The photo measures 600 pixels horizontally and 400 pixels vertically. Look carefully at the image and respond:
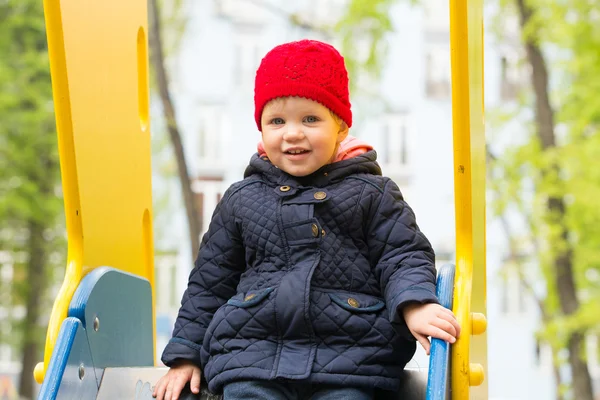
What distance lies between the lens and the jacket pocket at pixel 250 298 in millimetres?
1858

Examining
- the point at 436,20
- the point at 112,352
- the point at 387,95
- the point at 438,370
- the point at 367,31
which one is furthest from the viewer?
the point at 436,20

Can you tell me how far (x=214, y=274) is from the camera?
205 centimetres

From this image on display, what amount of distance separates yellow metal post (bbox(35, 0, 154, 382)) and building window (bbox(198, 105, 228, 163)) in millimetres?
11178

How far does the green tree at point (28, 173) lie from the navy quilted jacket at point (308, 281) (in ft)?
26.2

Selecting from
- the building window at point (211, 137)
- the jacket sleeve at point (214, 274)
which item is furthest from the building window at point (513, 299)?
the jacket sleeve at point (214, 274)

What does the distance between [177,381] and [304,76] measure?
75 cm

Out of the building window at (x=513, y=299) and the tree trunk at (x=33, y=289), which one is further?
the building window at (x=513, y=299)

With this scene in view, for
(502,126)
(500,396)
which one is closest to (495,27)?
(502,126)

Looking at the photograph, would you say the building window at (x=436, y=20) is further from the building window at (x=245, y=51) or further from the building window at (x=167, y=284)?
the building window at (x=167, y=284)

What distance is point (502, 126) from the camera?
31.4 feet

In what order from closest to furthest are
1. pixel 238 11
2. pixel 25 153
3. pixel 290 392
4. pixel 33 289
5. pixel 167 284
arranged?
pixel 290 392 < pixel 25 153 < pixel 33 289 < pixel 238 11 < pixel 167 284

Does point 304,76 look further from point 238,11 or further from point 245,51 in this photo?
point 238,11

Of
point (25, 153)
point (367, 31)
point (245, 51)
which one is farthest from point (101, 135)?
point (245, 51)

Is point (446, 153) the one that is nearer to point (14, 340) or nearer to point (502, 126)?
point (502, 126)
